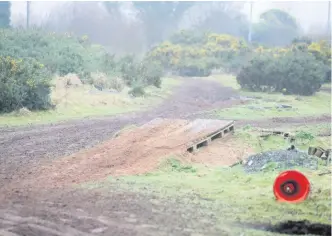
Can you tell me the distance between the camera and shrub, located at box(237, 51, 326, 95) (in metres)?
32.6

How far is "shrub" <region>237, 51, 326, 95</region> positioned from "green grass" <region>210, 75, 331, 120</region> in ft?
3.48

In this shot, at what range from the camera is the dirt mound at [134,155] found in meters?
9.99

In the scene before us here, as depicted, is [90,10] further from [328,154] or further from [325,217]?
[325,217]

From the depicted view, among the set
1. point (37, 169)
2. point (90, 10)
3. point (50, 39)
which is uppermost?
point (90, 10)

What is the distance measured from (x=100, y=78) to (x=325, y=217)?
894 inches

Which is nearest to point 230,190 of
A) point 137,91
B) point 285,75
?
point 137,91

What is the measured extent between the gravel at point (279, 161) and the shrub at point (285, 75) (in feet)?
74.8

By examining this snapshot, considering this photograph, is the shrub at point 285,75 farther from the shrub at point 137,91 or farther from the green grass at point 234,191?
the green grass at point 234,191

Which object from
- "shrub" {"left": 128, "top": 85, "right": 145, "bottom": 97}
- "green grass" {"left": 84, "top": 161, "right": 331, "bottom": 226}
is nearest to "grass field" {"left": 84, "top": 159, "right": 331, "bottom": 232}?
"green grass" {"left": 84, "top": 161, "right": 331, "bottom": 226}

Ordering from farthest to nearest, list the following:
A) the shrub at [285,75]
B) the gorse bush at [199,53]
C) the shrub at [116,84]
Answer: the gorse bush at [199,53] < the shrub at [285,75] < the shrub at [116,84]

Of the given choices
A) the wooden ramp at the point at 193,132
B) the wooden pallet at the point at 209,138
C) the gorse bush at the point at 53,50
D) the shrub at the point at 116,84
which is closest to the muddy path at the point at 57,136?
the wooden ramp at the point at 193,132

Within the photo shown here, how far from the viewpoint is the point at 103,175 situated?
988 cm

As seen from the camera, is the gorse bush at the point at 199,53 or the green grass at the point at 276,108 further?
the gorse bush at the point at 199,53

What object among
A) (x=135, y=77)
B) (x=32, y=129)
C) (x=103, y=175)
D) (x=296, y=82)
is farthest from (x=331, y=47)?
(x=103, y=175)
